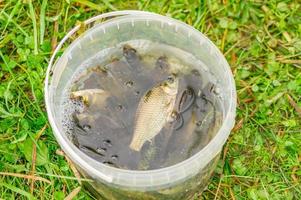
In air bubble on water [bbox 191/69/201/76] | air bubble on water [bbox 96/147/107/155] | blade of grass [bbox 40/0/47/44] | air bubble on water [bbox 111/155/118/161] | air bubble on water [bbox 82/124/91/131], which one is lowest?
air bubble on water [bbox 111/155/118/161]

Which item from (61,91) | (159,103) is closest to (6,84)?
(61,91)

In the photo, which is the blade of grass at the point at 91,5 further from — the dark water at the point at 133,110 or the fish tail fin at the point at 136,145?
the fish tail fin at the point at 136,145

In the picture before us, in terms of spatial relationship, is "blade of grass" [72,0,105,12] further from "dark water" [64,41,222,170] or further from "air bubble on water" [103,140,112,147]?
"air bubble on water" [103,140,112,147]

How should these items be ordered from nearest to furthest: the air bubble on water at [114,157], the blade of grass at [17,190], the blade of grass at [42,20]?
the air bubble on water at [114,157], the blade of grass at [17,190], the blade of grass at [42,20]

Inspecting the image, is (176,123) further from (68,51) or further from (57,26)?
(57,26)

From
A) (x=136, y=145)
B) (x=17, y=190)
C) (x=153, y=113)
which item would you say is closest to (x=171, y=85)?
(x=153, y=113)

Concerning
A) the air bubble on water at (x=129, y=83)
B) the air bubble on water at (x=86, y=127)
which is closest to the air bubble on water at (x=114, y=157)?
the air bubble on water at (x=86, y=127)

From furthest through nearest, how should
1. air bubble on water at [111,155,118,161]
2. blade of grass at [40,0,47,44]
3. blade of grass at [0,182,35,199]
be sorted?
blade of grass at [40,0,47,44], blade of grass at [0,182,35,199], air bubble on water at [111,155,118,161]

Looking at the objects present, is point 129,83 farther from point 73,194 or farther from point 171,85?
point 73,194

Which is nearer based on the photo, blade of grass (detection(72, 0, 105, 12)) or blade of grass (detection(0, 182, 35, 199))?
blade of grass (detection(0, 182, 35, 199))

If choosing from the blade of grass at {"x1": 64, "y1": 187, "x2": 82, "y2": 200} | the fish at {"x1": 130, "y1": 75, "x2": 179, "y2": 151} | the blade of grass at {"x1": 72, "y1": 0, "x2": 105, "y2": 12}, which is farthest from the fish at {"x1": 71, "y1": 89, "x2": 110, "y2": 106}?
the blade of grass at {"x1": 72, "y1": 0, "x2": 105, "y2": 12}
